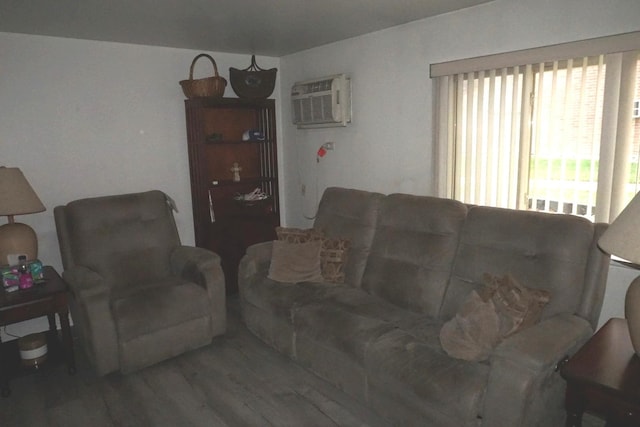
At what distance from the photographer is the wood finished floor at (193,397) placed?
2248 millimetres

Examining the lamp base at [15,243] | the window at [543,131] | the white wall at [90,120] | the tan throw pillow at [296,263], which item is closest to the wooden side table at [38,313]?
the lamp base at [15,243]

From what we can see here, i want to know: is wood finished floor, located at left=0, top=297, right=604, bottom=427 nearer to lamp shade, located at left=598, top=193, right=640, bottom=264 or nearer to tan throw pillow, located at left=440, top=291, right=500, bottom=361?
tan throw pillow, located at left=440, top=291, right=500, bottom=361

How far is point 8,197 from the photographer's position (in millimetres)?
2641

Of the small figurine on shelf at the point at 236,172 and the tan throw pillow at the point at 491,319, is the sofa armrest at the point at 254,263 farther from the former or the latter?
the tan throw pillow at the point at 491,319

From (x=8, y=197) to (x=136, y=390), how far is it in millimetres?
1438

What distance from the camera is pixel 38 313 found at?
2.55 meters

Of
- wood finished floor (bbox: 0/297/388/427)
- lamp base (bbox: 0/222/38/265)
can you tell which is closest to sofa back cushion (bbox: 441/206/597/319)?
wood finished floor (bbox: 0/297/388/427)

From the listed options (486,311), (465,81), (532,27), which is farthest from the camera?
(465,81)

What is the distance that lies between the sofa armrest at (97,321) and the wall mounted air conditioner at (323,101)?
83.6 inches

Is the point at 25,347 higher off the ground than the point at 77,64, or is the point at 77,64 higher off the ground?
the point at 77,64

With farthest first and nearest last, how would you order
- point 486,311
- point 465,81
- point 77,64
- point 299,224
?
1. point 299,224
2. point 77,64
3. point 465,81
4. point 486,311

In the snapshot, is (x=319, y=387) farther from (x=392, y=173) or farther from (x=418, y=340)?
(x=392, y=173)

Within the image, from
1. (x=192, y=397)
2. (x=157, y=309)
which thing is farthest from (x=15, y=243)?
(x=192, y=397)

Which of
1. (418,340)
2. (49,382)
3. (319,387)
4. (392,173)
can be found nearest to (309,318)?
(319,387)
